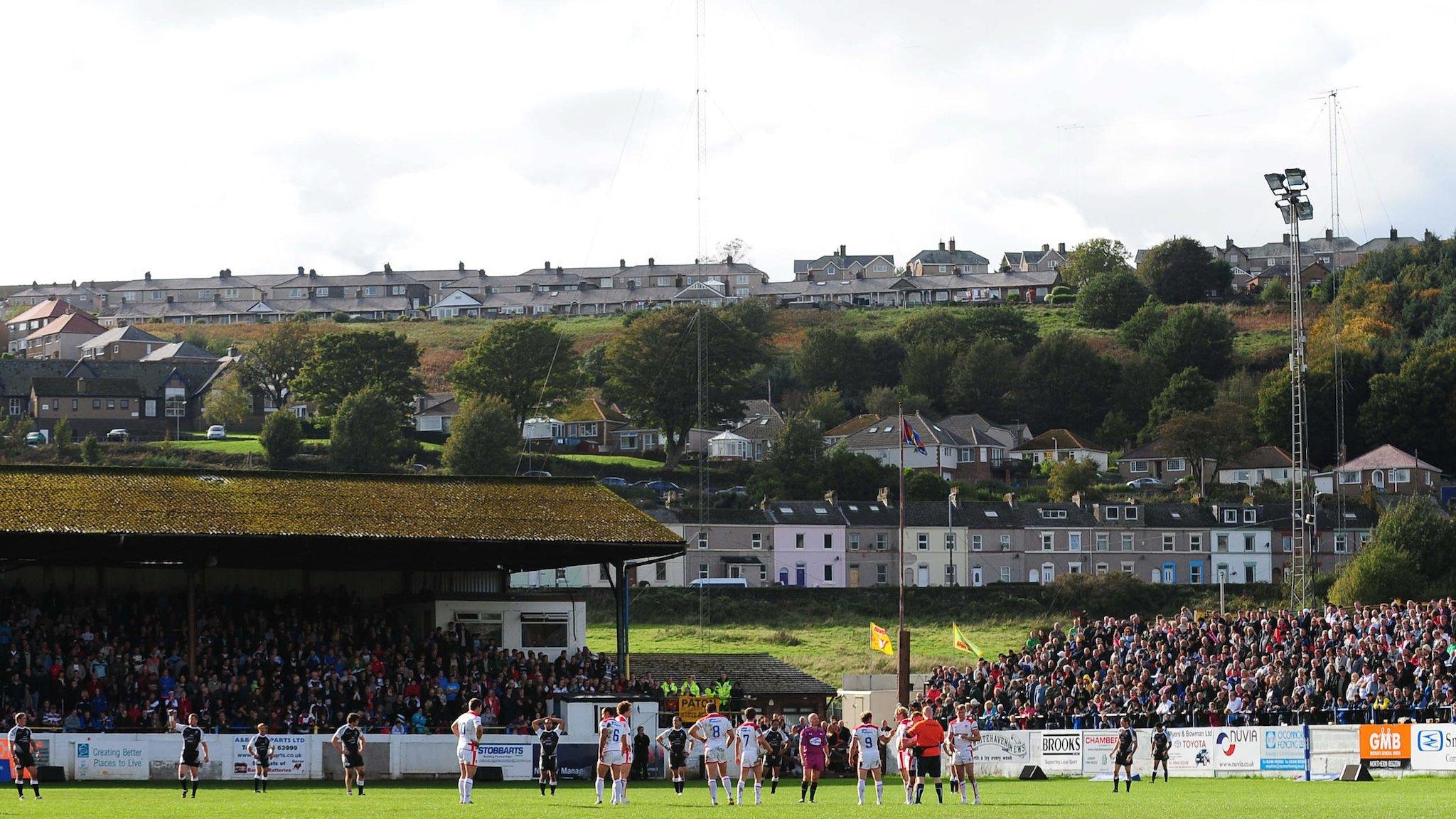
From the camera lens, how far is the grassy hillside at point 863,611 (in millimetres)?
78062

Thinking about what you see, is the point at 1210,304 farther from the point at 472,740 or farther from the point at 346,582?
the point at 472,740

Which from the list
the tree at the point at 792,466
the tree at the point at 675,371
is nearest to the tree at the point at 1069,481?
the tree at the point at 792,466

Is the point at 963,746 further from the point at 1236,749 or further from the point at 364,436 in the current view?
the point at 364,436

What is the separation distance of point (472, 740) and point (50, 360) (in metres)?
141

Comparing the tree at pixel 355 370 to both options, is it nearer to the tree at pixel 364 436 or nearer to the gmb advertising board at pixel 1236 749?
the tree at pixel 364 436

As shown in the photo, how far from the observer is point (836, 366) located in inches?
6019

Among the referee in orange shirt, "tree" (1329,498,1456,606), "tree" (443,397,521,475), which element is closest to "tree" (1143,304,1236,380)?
"tree" (443,397,521,475)

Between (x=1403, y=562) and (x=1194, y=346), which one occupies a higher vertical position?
(x=1194, y=346)

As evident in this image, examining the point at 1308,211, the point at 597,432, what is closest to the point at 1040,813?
the point at 1308,211

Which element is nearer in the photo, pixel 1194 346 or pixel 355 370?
pixel 355 370

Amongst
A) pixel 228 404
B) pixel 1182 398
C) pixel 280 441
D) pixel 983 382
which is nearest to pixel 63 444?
pixel 280 441

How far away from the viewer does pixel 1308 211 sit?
2028 inches

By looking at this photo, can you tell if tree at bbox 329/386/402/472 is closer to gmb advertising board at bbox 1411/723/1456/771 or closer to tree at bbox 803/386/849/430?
tree at bbox 803/386/849/430

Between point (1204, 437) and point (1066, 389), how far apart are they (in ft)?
75.9
